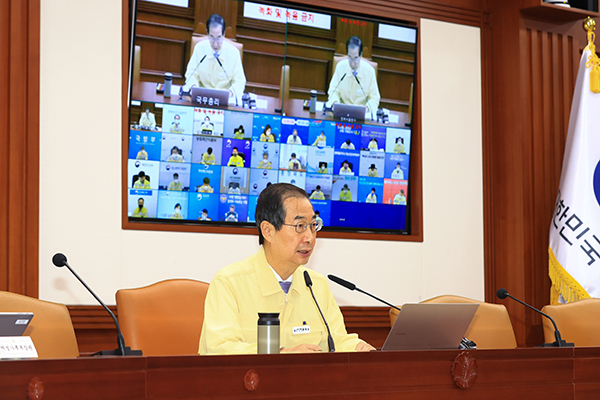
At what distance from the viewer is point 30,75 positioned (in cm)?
328

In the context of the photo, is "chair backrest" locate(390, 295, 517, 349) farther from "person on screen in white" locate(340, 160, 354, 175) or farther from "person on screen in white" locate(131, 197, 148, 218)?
"person on screen in white" locate(131, 197, 148, 218)

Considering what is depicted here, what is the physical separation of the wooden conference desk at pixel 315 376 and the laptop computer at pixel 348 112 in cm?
223

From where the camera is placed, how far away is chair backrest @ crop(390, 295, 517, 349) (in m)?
3.22

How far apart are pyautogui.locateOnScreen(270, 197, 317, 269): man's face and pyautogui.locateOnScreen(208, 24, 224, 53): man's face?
5.20 ft

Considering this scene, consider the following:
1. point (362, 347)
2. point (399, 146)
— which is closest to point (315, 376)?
point (362, 347)

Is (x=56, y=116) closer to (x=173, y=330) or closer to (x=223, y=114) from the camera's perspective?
(x=223, y=114)

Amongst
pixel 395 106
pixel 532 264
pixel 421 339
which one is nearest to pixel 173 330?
pixel 421 339

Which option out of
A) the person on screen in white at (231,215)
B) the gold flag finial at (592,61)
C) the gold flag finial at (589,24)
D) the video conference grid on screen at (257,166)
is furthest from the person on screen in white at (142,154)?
the gold flag finial at (589,24)

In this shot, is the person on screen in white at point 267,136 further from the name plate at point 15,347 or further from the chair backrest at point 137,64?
the name plate at point 15,347

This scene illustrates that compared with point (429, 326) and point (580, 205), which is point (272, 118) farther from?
point (429, 326)

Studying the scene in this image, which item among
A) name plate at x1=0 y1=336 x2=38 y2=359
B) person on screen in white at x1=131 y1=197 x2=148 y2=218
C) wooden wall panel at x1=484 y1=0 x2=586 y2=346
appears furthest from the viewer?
wooden wall panel at x1=484 y1=0 x2=586 y2=346

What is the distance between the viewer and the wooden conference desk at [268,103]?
358 cm

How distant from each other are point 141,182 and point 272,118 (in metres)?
0.86

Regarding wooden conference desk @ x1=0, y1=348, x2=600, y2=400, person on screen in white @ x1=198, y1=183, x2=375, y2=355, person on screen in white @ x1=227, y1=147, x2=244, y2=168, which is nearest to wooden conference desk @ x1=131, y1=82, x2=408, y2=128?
person on screen in white @ x1=227, y1=147, x2=244, y2=168
